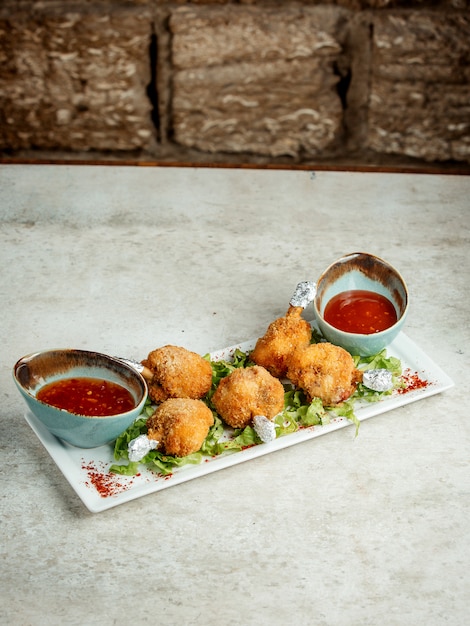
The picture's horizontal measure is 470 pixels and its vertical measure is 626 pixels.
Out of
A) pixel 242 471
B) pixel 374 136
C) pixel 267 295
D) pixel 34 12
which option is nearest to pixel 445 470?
pixel 242 471

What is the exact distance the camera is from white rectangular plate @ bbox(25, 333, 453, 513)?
125 cm

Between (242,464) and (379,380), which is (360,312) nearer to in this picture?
(379,380)

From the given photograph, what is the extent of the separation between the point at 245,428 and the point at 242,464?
0.06m

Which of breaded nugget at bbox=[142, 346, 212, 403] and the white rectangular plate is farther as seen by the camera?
breaded nugget at bbox=[142, 346, 212, 403]

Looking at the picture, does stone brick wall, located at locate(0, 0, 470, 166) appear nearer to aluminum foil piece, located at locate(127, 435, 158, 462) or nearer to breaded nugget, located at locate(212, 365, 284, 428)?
breaded nugget, located at locate(212, 365, 284, 428)

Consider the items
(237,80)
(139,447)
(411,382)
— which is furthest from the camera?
(237,80)

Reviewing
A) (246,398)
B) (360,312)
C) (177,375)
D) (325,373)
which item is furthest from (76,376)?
(360,312)

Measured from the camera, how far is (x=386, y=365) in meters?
1.50

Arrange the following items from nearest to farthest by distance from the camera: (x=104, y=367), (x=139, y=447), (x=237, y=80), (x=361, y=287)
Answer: (x=139, y=447)
(x=104, y=367)
(x=361, y=287)
(x=237, y=80)

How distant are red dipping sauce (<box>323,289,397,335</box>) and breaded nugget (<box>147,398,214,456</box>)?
35 centimetres

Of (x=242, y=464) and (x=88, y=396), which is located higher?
(x=88, y=396)

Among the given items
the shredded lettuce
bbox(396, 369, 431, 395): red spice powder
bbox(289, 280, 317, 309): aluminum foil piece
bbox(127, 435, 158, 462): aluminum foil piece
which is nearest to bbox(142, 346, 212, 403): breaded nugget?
the shredded lettuce

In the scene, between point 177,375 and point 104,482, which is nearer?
point 104,482

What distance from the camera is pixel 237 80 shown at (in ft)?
8.27
